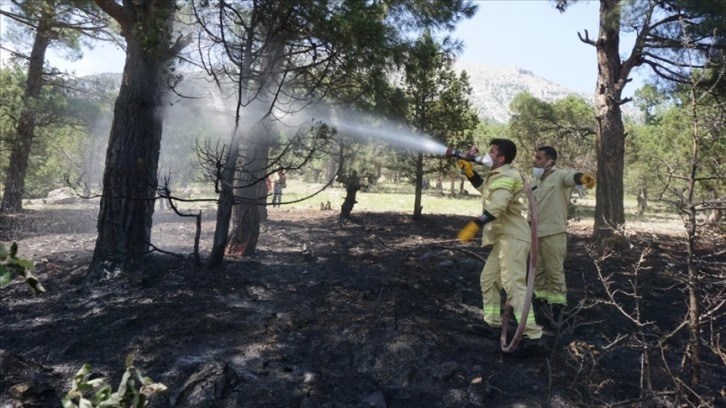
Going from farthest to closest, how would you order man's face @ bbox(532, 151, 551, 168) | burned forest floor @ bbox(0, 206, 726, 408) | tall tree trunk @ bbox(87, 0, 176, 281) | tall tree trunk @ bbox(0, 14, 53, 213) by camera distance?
tall tree trunk @ bbox(0, 14, 53, 213) → tall tree trunk @ bbox(87, 0, 176, 281) → man's face @ bbox(532, 151, 551, 168) → burned forest floor @ bbox(0, 206, 726, 408)

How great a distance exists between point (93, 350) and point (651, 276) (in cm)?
704

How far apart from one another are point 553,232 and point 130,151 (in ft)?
15.4

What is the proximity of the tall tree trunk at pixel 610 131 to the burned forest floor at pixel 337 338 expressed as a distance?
208cm

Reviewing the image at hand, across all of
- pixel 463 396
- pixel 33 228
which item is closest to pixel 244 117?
pixel 463 396

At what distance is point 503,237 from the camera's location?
4035 mm

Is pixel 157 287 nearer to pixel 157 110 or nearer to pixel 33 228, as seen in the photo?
pixel 157 110

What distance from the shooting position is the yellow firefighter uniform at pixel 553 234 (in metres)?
4.66

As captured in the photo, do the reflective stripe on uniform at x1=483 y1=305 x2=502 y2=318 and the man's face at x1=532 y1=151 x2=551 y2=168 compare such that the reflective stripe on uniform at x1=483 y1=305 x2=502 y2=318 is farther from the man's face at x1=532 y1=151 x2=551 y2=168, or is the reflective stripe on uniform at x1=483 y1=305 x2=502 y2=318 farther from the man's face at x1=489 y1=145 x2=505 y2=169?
the man's face at x1=532 y1=151 x2=551 y2=168

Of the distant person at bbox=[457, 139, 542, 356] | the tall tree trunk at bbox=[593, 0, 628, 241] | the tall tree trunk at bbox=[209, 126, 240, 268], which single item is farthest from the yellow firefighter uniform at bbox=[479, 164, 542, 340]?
the tall tree trunk at bbox=[593, 0, 628, 241]

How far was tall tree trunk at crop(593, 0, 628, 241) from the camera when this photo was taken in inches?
342

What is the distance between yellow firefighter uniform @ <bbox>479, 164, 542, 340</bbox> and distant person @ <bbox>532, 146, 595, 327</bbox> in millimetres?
783

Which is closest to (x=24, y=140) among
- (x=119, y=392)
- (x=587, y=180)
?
(x=587, y=180)

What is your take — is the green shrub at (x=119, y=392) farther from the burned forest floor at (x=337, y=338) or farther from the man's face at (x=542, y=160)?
the man's face at (x=542, y=160)

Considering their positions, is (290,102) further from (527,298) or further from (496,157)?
(527,298)
